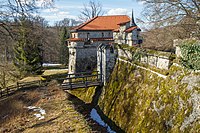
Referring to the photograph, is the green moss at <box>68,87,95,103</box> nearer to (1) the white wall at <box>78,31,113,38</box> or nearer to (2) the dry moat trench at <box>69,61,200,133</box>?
(2) the dry moat trench at <box>69,61,200,133</box>

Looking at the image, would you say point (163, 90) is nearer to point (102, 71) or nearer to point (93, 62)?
point (102, 71)

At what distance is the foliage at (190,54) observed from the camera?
7.18 metres

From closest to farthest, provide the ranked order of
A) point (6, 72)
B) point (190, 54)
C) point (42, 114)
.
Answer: point (190, 54)
point (42, 114)
point (6, 72)

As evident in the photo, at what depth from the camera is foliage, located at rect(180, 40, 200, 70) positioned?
23.6ft

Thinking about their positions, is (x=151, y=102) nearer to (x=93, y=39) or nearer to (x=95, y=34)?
(x=93, y=39)

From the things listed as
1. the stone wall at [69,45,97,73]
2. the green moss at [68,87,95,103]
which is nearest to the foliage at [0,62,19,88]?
the green moss at [68,87,95,103]

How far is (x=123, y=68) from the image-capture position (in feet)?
44.8

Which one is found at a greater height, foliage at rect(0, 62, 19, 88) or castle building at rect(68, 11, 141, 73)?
castle building at rect(68, 11, 141, 73)

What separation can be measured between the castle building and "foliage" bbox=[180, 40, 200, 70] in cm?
1411

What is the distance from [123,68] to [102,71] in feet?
9.18

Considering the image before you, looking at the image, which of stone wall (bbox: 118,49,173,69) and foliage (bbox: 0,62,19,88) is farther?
foliage (bbox: 0,62,19,88)

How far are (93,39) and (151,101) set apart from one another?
14.2 metres

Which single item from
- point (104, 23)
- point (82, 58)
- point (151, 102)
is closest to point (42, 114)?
point (151, 102)

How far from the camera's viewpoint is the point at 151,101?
30.7 feet
